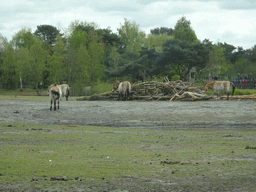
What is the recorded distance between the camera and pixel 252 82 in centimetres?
5219

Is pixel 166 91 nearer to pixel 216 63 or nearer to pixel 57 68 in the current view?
pixel 57 68

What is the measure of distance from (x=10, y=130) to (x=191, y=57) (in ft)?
149

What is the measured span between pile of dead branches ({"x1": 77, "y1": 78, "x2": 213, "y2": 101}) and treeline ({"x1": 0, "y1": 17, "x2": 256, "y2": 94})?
63.0ft

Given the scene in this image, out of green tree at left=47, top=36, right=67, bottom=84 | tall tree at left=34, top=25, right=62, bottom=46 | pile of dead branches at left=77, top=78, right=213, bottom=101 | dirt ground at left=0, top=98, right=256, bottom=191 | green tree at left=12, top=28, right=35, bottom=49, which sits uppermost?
tall tree at left=34, top=25, right=62, bottom=46

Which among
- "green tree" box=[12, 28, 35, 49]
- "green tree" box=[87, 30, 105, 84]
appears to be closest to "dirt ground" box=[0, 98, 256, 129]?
"green tree" box=[87, 30, 105, 84]

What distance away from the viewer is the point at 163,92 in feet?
112

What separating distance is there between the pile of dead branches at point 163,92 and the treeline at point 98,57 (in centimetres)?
1922

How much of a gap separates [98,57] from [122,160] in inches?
2649

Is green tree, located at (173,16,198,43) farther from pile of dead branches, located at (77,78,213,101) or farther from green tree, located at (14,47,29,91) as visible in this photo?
pile of dead branches, located at (77,78,213,101)

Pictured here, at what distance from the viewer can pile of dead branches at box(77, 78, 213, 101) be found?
104 ft

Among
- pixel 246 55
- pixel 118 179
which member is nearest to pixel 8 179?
pixel 118 179

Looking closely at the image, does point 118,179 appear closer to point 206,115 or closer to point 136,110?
point 206,115

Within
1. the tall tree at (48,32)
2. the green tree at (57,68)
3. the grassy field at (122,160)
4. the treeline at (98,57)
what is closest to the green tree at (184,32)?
the treeline at (98,57)

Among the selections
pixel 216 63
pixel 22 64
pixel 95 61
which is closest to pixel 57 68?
pixel 95 61
